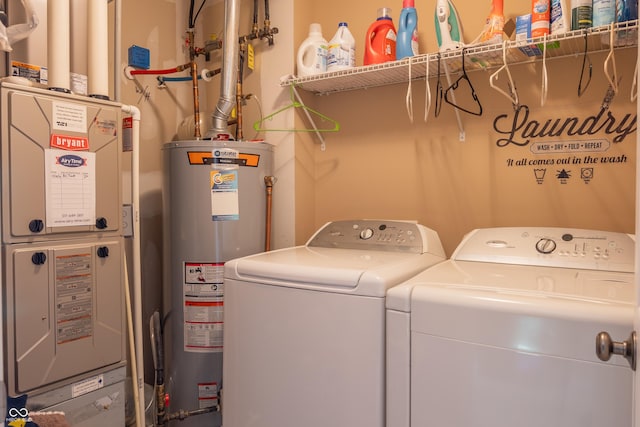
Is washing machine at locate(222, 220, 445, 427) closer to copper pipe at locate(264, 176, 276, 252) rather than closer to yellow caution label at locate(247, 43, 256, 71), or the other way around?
copper pipe at locate(264, 176, 276, 252)

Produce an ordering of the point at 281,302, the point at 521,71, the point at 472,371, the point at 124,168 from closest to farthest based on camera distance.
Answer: the point at 472,371 → the point at 281,302 → the point at 521,71 → the point at 124,168

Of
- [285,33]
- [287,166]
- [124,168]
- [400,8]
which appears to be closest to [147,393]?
[124,168]

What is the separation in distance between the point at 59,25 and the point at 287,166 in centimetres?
117

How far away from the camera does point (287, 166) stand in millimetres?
2371

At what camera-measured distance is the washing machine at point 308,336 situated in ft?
4.35

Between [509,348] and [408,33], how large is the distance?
1.42 m

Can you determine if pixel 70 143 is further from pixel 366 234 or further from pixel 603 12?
pixel 603 12

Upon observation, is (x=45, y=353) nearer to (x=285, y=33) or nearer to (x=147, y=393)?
(x=147, y=393)

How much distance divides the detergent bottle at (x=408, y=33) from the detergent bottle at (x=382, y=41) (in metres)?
0.06

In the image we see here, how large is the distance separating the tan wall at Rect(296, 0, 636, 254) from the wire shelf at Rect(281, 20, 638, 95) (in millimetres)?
55

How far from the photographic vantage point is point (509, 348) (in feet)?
3.65

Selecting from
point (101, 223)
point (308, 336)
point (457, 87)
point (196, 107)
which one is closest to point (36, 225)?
point (101, 223)

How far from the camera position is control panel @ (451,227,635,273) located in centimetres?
149

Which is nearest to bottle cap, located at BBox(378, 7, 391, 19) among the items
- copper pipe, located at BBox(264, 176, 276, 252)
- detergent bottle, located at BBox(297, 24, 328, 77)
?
detergent bottle, located at BBox(297, 24, 328, 77)
